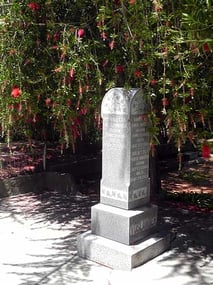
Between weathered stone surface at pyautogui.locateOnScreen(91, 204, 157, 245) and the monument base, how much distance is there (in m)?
0.08

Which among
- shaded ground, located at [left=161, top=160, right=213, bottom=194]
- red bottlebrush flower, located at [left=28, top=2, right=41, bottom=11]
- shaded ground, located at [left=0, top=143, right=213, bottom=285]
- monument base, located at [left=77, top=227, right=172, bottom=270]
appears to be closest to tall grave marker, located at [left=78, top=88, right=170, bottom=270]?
monument base, located at [left=77, top=227, right=172, bottom=270]

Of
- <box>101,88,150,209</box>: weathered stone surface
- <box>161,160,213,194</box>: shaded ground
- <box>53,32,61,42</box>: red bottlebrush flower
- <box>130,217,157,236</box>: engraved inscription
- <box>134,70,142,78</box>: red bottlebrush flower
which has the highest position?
<box>53,32,61,42</box>: red bottlebrush flower

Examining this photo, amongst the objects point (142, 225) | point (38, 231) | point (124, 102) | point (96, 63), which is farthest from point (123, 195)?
point (38, 231)

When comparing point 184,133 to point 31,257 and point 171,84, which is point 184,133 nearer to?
point 171,84

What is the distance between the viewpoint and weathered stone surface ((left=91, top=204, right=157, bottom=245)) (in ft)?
17.6

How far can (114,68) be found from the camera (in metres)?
5.67

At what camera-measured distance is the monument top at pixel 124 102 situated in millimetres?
5289

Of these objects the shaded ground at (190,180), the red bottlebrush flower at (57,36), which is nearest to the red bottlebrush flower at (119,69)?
the red bottlebrush flower at (57,36)

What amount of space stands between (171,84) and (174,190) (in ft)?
20.1

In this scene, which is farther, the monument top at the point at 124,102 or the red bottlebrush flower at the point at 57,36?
the red bottlebrush flower at the point at 57,36

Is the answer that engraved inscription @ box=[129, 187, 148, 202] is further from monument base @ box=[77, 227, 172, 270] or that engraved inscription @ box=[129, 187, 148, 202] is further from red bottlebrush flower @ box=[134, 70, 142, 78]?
red bottlebrush flower @ box=[134, 70, 142, 78]

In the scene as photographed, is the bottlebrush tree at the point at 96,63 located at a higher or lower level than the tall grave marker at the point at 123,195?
higher

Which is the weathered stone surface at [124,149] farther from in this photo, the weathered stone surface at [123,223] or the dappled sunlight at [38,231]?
the dappled sunlight at [38,231]

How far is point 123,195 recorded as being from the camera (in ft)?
18.0
